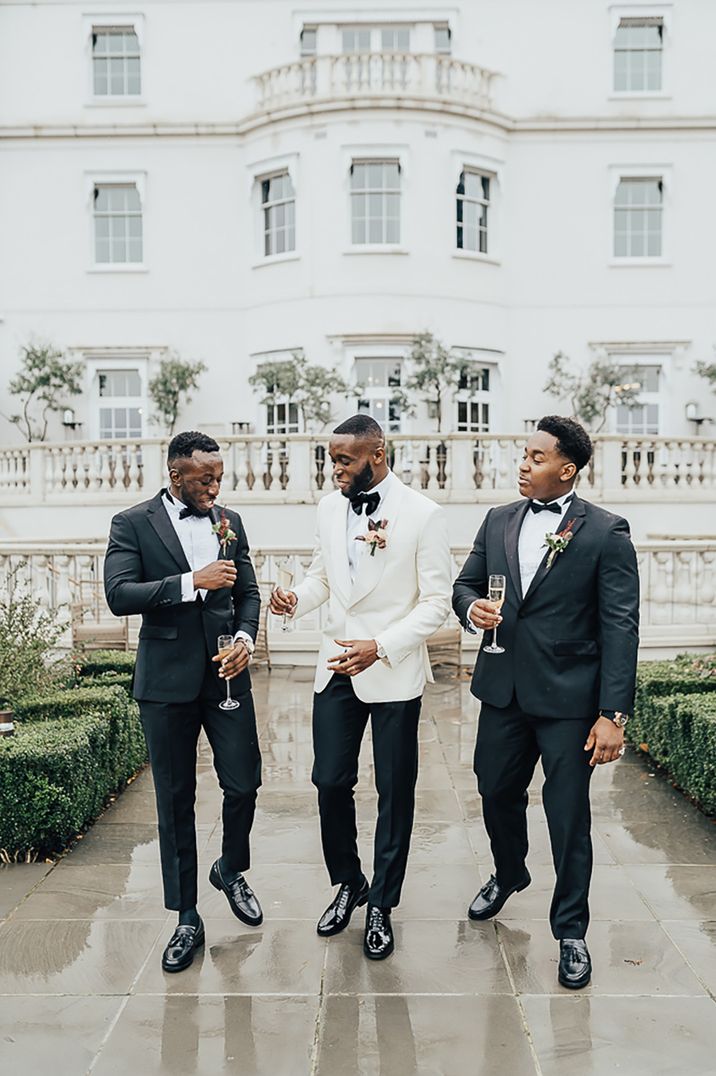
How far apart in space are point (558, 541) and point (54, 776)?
309 centimetres

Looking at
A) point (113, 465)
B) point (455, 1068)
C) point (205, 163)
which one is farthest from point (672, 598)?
point (205, 163)

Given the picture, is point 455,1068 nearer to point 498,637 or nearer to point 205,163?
point 498,637

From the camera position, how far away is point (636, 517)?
16219mm

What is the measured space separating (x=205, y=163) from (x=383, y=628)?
19813 mm

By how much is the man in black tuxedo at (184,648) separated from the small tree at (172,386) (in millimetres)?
17120

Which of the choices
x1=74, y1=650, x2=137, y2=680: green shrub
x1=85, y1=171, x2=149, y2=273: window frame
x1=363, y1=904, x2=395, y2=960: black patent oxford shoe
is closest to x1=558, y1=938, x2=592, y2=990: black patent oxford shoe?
x1=363, y1=904, x2=395, y2=960: black patent oxford shoe

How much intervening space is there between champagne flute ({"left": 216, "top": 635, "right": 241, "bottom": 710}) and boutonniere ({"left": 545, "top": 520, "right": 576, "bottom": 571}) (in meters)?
1.36

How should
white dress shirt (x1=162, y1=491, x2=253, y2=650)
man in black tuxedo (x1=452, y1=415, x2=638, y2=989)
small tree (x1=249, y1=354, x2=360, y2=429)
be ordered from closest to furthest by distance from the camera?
man in black tuxedo (x1=452, y1=415, x2=638, y2=989), white dress shirt (x1=162, y1=491, x2=253, y2=650), small tree (x1=249, y1=354, x2=360, y2=429)

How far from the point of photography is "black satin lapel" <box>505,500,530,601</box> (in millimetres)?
4270

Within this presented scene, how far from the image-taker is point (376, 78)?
20.2 metres

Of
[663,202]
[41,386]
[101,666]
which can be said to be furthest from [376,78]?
[101,666]

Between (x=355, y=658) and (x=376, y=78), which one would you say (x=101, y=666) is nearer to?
(x=355, y=658)

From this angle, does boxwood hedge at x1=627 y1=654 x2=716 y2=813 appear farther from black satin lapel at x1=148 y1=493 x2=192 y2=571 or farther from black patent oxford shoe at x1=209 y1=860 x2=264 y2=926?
black satin lapel at x1=148 y1=493 x2=192 y2=571

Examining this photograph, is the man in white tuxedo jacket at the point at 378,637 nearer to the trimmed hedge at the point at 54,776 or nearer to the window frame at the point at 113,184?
the trimmed hedge at the point at 54,776
